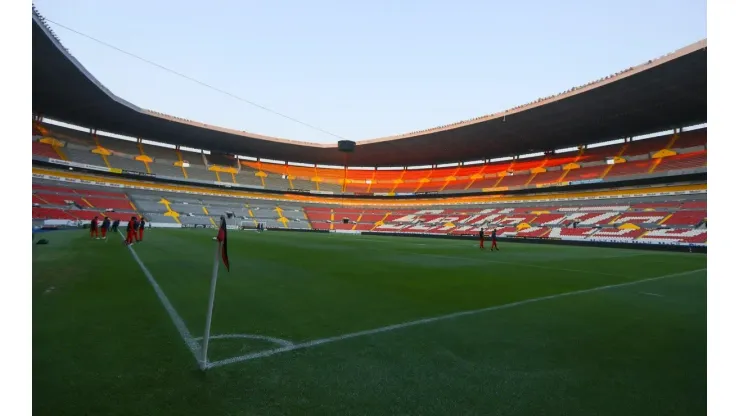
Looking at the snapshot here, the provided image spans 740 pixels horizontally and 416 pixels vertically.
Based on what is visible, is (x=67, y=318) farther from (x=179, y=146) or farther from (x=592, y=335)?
(x=179, y=146)

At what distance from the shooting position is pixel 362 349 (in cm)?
392

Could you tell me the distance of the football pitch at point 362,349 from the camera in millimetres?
2759

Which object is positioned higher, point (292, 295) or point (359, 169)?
point (359, 169)

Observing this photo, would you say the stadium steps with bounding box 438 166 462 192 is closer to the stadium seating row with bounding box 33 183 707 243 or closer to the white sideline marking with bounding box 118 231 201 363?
the stadium seating row with bounding box 33 183 707 243

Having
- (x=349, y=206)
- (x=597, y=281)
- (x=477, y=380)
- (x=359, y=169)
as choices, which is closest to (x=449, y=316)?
(x=477, y=380)

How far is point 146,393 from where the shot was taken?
2797mm

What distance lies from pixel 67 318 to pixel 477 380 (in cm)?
543

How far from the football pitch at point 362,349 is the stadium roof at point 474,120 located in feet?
85.3

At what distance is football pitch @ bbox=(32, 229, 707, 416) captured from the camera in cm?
276

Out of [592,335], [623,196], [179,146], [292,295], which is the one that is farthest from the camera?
[179,146]

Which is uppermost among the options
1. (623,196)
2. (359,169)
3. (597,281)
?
(359,169)

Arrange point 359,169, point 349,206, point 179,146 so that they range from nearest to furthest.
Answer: point 179,146 → point 349,206 → point 359,169

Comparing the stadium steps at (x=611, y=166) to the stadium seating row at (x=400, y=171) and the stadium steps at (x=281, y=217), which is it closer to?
the stadium seating row at (x=400, y=171)

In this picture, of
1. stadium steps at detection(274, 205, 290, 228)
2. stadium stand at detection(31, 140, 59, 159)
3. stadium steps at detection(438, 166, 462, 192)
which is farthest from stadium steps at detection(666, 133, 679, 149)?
stadium stand at detection(31, 140, 59, 159)
